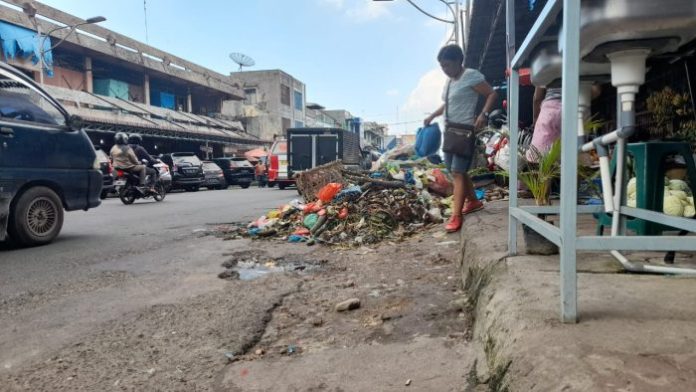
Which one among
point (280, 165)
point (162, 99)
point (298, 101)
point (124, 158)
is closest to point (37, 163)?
point (124, 158)

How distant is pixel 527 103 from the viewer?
1080cm

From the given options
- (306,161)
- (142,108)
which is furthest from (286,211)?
(142,108)

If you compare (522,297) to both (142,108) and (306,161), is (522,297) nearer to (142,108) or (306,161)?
A: (306,161)

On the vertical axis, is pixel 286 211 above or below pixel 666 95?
below

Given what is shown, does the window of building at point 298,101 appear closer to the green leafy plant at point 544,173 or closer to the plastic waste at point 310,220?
the plastic waste at point 310,220

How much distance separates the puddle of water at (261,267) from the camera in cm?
401

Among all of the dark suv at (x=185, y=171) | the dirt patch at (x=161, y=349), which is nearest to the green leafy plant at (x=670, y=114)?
Result: the dirt patch at (x=161, y=349)

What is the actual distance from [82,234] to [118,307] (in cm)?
375

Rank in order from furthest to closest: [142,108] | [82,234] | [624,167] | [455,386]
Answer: [142,108]
[82,234]
[624,167]
[455,386]

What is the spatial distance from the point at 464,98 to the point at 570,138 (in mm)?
2987

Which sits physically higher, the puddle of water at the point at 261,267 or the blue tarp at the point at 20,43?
the blue tarp at the point at 20,43

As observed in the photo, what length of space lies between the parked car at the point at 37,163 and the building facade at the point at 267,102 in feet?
111

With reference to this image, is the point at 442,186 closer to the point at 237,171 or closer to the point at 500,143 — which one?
the point at 500,143

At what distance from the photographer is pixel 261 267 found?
4.36 metres
